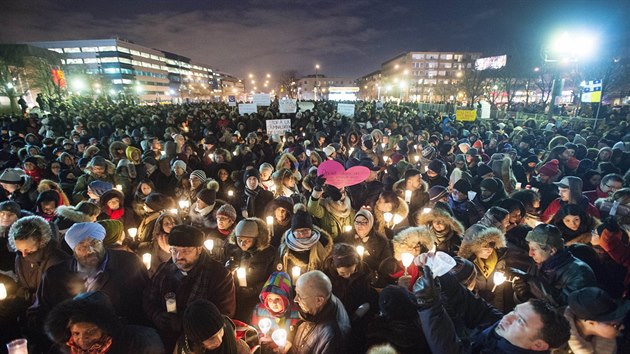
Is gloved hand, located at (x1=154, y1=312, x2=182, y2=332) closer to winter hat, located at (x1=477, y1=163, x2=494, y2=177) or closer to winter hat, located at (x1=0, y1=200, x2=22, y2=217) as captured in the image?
winter hat, located at (x1=0, y1=200, x2=22, y2=217)

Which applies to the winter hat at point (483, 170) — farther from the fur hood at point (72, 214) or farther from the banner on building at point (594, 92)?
the banner on building at point (594, 92)

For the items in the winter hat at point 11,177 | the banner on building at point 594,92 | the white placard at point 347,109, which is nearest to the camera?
the winter hat at point 11,177

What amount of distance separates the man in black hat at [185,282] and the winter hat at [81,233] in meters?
0.70

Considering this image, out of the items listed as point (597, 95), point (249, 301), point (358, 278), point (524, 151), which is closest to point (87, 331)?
point (249, 301)

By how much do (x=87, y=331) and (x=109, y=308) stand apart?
16 cm

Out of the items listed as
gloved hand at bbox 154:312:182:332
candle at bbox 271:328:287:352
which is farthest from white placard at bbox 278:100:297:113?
candle at bbox 271:328:287:352

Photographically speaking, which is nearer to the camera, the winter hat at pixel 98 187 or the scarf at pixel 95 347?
the scarf at pixel 95 347

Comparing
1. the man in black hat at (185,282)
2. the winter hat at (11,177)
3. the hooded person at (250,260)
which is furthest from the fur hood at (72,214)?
the winter hat at (11,177)

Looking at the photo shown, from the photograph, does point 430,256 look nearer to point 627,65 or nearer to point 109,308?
point 109,308

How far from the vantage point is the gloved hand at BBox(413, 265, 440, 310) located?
214cm

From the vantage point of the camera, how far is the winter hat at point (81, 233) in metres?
2.80

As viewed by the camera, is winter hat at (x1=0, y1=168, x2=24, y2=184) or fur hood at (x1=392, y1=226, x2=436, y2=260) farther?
winter hat at (x1=0, y1=168, x2=24, y2=184)

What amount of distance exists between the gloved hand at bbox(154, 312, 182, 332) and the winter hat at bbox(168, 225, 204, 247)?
1.80ft

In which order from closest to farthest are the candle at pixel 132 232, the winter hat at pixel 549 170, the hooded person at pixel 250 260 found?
the hooded person at pixel 250 260 < the candle at pixel 132 232 < the winter hat at pixel 549 170
